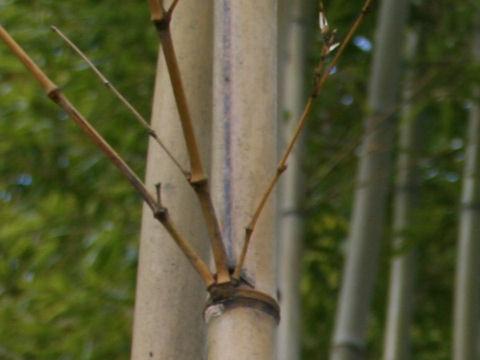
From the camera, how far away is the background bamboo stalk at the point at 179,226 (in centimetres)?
100

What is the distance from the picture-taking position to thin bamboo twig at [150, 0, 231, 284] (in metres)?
0.77

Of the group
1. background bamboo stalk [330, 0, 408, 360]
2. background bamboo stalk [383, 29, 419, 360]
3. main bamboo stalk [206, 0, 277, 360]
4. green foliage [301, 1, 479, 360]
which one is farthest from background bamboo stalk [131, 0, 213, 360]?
green foliage [301, 1, 479, 360]

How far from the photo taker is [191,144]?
31.7 inches

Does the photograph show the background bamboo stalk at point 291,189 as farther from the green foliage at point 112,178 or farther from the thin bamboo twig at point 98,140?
the thin bamboo twig at point 98,140

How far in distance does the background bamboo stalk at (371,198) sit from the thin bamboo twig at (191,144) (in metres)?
1.20

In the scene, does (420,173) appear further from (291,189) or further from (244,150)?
(244,150)

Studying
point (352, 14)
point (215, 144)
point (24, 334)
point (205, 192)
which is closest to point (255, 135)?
point (215, 144)

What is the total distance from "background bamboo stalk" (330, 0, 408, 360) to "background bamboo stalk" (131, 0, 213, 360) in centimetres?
99

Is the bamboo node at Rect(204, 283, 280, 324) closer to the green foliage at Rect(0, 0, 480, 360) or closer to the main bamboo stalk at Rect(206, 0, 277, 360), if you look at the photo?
the main bamboo stalk at Rect(206, 0, 277, 360)

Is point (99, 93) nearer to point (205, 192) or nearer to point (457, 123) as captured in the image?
point (457, 123)

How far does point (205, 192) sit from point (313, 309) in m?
2.21

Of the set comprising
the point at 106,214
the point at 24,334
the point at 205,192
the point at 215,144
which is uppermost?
the point at 106,214

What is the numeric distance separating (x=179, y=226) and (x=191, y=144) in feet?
Answer: 0.89

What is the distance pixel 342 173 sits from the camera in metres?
2.93
